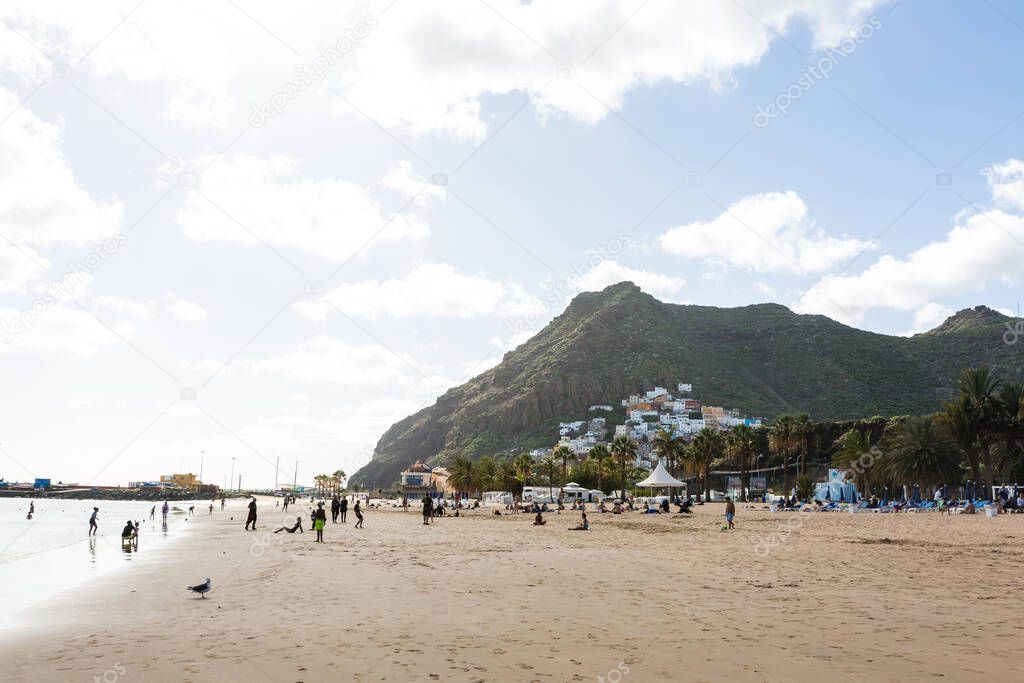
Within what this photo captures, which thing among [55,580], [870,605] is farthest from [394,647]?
[55,580]

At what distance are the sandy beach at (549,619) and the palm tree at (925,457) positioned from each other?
33766mm

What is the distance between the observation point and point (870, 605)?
1193cm

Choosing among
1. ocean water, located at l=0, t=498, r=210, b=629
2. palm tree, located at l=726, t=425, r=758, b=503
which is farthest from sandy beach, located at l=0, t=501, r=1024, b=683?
palm tree, located at l=726, t=425, r=758, b=503

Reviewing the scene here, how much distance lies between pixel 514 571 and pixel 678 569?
416 centimetres

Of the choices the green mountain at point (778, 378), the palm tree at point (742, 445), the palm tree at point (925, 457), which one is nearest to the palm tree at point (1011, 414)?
the palm tree at point (925, 457)

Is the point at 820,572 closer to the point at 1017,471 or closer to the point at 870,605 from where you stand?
the point at 870,605

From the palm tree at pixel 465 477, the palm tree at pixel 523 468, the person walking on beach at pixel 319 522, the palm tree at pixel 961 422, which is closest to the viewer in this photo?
the person walking on beach at pixel 319 522

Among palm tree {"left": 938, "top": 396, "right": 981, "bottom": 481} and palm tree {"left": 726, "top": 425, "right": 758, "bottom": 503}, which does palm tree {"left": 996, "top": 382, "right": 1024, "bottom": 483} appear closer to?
palm tree {"left": 938, "top": 396, "right": 981, "bottom": 481}

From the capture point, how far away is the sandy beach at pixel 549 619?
8.12 metres

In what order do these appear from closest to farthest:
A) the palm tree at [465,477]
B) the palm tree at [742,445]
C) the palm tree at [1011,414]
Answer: the palm tree at [1011,414], the palm tree at [742,445], the palm tree at [465,477]

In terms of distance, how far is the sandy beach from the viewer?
320 inches

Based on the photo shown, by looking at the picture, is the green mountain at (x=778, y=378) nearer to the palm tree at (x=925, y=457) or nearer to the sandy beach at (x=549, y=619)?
the palm tree at (x=925, y=457)

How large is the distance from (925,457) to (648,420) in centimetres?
13086

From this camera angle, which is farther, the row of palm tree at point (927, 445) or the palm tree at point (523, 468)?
the palm tree at point (523, 468)
